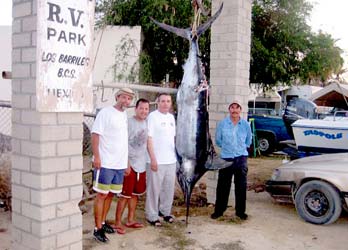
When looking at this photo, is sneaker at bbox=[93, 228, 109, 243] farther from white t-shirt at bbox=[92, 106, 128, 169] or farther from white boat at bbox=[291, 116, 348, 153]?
white boat at bbox=[291, 116, 348, 153]

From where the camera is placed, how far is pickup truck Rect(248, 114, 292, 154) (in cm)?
1494

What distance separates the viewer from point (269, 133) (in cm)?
1514

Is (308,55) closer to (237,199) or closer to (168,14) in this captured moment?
(168,14)

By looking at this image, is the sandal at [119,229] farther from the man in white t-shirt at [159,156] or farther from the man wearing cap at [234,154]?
the man wearing cap at [234,154]

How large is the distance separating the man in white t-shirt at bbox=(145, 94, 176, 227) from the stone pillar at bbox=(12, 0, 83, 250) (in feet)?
6.11

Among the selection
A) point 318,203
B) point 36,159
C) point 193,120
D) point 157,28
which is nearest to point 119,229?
point 193,120

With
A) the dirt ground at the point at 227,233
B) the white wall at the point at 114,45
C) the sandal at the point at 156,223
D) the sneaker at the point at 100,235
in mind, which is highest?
the white wall at the point at 114,45

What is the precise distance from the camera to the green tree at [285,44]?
1442 cm

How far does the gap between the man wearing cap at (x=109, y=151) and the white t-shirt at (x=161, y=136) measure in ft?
1.93

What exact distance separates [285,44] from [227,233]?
1073 cm

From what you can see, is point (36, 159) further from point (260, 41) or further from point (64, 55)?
point (260, 41)

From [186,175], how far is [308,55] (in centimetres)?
1141

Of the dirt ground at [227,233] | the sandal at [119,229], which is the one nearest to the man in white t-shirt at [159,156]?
the dirt ground at [227,233]

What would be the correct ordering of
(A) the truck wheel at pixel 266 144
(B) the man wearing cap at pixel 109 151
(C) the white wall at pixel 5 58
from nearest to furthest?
(B) the man wearing cap at pixel 109 151
(C) the white wall at pixel 5 58
(A) the truck wheel at pixel 266 144
